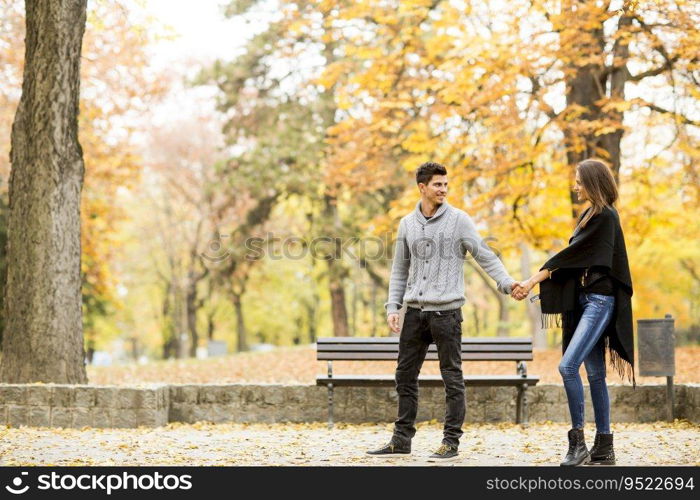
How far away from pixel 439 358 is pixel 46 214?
17.6 ft

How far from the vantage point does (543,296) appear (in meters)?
6.25

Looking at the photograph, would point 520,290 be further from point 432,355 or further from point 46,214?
point 46,214

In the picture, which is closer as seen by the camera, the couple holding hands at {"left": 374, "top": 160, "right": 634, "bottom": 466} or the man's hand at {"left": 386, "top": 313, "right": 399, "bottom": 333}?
the couple holding hands at {"left": 374, "top": 160, "right": 634, "bottom": 466}

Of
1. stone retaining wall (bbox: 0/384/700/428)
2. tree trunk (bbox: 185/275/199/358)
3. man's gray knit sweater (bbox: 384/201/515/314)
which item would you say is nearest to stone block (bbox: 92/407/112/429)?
stone retaining wall (bbox: 0/384/700/428)

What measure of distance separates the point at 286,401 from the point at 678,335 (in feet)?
113

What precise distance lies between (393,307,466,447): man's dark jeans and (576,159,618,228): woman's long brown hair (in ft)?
4.02

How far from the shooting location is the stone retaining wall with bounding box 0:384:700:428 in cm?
884

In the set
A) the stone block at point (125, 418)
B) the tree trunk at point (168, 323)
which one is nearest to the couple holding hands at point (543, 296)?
the stone block at point (125, 418)

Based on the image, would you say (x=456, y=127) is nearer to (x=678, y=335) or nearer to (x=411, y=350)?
(x=411, y=350)

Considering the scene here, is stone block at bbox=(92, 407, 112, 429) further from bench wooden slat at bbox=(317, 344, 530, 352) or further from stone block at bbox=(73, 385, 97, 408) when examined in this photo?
bench wooden slat at bbox=(317, 344, 530, 352)

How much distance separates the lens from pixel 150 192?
120 feet

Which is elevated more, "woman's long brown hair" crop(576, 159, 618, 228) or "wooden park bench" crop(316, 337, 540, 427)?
"woman's long brown hair" crop(576, 159, 618, 228)

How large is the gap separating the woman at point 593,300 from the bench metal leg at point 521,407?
108 inches
